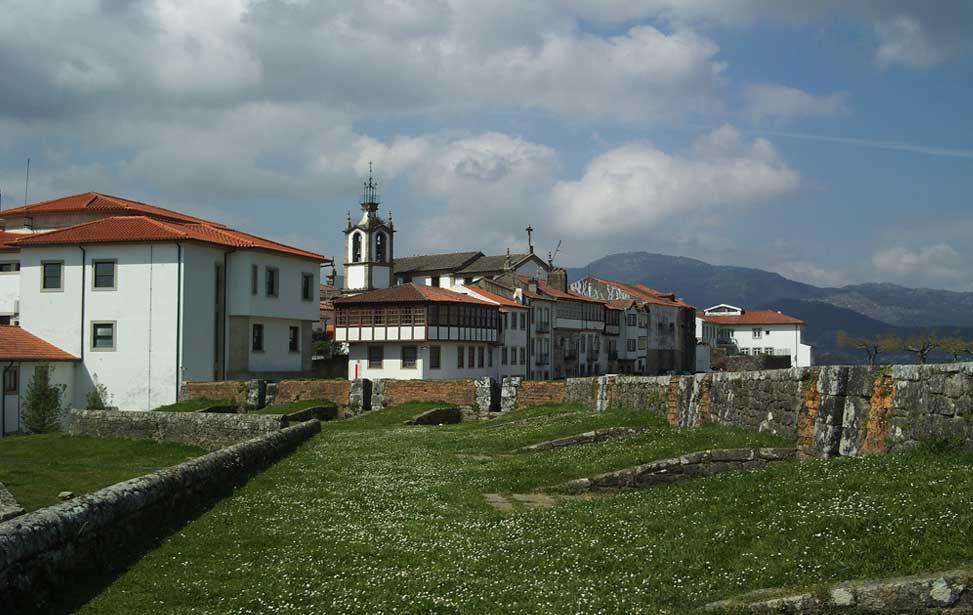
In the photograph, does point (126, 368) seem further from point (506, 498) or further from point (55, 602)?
point (55, 602)

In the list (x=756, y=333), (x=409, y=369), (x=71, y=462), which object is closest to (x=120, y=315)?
(x=409, y=369)

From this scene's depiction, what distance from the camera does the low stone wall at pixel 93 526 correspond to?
8.53 m

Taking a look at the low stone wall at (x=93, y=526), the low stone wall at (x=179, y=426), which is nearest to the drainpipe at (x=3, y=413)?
the low stone wall at (x=179, y=426)

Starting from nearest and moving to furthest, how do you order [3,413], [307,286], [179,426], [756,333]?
1. [179,426]
2. [3,413]
3. [307,286]
4. [756,333]

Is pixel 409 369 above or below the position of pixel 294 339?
below

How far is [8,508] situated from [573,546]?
33.9ft

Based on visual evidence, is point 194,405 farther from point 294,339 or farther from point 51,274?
point 51,274

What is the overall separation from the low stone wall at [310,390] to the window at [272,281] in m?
8.55

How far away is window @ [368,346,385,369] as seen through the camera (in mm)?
66375

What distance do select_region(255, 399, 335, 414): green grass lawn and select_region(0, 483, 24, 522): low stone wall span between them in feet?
81.0

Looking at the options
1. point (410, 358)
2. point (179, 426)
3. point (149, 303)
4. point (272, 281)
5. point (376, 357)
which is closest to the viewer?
point (179, 426)

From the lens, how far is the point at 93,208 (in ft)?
192

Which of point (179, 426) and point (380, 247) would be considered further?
point (380, 247)

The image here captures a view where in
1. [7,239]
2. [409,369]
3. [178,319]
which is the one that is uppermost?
[7,239]
